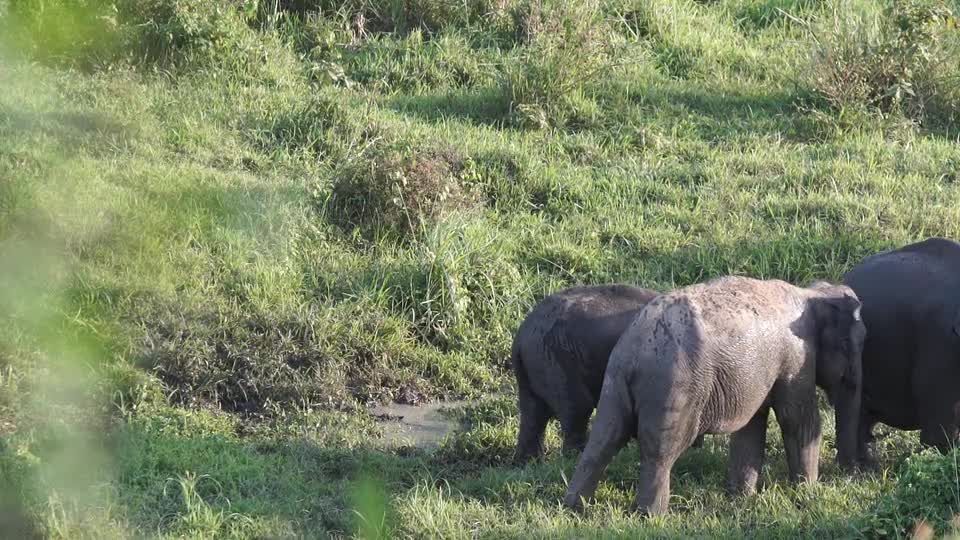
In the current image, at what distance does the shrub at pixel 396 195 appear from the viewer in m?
9.63

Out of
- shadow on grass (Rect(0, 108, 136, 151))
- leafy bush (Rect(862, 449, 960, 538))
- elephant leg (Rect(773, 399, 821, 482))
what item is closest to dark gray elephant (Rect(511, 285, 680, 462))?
elephant leg (Rect(773, 399, 821, 482))

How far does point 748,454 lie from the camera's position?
23.9 ft

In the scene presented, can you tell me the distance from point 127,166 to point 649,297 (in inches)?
154

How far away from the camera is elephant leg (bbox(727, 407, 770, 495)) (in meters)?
7.20

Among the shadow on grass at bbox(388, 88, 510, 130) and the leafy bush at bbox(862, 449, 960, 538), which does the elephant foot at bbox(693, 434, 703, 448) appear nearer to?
the leafy bush at bbox(862, 449, 960, 538)

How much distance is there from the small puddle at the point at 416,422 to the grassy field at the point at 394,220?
0.35 ft

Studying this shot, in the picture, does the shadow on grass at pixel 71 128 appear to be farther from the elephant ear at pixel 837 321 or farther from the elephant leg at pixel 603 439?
the elephant ear at pixel 837 321

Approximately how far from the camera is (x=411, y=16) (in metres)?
12.4

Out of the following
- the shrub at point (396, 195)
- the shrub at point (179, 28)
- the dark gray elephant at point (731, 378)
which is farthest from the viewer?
the shrub at point (179, 28)

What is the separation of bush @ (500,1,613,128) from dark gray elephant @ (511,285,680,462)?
379 centimetres

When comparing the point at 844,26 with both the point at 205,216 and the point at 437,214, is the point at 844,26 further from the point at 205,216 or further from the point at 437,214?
the point at 205,216

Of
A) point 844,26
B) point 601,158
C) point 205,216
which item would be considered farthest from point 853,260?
point 205,216

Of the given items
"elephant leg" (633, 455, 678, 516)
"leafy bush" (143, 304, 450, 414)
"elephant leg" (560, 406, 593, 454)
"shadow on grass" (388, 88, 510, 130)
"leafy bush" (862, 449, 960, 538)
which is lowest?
"leafy bush" (143, 304, 450, 414)

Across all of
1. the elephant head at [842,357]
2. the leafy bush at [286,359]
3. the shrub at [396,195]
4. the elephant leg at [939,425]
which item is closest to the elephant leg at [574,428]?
the elephant head at [842,357]
